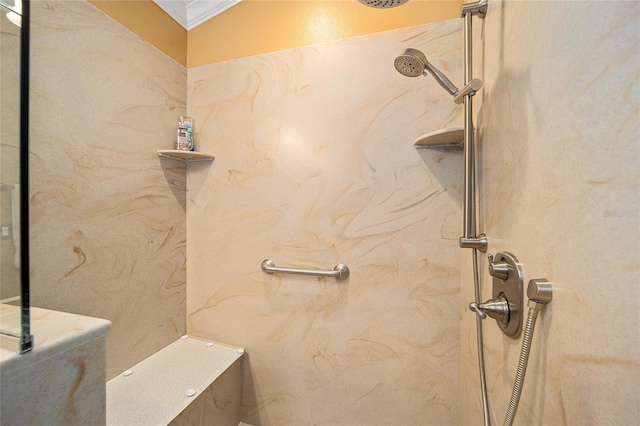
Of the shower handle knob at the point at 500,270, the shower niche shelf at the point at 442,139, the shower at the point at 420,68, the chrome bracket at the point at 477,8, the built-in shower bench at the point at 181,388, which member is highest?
the chrome bracket at the point at 477,8

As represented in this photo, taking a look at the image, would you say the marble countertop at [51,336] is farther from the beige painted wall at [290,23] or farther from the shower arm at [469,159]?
the beige painted wall at [290,23]

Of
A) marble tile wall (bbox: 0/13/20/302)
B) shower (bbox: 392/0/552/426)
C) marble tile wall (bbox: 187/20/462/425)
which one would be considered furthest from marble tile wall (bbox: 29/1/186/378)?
shower (bbox: 392/0/552/426)

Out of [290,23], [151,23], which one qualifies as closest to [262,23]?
[290,23]

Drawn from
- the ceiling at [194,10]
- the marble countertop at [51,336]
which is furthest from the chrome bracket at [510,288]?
the ceiling at [194,10]

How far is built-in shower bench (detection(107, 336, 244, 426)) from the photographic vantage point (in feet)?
2.92

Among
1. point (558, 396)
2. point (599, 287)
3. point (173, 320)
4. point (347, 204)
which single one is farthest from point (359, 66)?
point (173, 320)

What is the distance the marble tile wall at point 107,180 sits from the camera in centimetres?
83

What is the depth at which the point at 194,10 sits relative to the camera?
131cm

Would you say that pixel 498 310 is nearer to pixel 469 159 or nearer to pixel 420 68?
pixel 469 159

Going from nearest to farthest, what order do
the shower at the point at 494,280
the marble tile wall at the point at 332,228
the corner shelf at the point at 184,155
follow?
the shower at the point at 494,280 < the marble tile wall at the point at 332,228 < the corner shelf at the point at 184,155

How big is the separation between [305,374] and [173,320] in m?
0.74

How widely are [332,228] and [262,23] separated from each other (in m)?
1.08

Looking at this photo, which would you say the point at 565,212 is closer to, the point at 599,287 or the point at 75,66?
the point at 599,287

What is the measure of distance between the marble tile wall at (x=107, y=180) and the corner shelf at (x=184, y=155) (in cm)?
4
